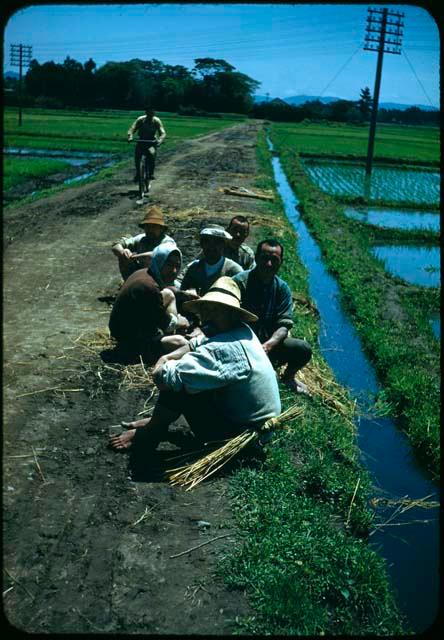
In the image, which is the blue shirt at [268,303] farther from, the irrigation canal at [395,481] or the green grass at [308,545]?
the irrigation canal at [395,481]

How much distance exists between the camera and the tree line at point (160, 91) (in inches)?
1512

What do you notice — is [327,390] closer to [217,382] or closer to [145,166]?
[217,382]

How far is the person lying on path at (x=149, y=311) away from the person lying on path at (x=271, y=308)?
0.72 meters

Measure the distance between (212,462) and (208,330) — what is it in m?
0.96

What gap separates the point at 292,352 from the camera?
550 centimetres

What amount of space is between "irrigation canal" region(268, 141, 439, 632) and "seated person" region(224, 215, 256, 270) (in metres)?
1.80

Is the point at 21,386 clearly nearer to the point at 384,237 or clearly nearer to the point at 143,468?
the point at 143,468

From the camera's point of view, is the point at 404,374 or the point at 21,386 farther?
the point at 404,374

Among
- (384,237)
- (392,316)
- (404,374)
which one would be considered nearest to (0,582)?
(404,374)

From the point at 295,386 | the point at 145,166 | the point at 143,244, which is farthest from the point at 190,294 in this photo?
the point at 145,166

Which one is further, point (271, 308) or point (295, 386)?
point (295, 386)

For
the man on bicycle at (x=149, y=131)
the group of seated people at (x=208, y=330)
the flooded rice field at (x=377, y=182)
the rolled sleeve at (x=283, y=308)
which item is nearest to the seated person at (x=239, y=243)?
the group of seated people at (x=208, y=330)

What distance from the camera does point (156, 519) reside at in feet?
12.0

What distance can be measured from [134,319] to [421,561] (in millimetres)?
3234
